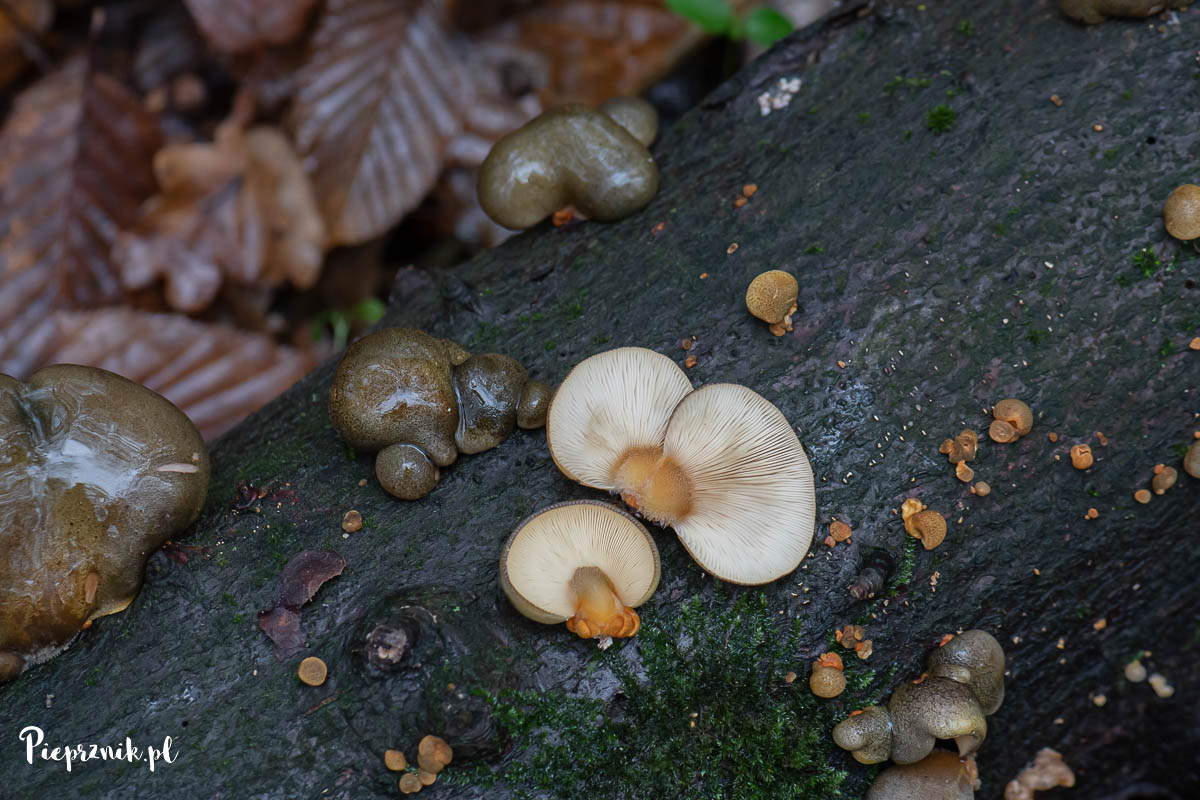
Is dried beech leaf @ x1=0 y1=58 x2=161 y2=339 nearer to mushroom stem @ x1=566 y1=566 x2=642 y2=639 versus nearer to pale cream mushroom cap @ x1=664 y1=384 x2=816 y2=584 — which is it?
mushroom stem @ x1=566 y1=566 x2=642 y2=639

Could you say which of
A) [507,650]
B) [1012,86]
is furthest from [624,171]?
[507,650]

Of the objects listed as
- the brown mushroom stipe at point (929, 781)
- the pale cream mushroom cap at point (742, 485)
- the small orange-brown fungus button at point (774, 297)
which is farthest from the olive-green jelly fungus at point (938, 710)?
the small orange-brown fungus button at point (774, 297)

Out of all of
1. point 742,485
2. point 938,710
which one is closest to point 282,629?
point 742,485

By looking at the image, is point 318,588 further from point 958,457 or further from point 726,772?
point 958,457

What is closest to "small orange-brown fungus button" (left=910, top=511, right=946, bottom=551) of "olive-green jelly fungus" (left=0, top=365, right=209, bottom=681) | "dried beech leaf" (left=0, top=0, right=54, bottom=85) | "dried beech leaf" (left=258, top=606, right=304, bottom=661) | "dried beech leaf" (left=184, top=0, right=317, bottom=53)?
"dried beech leaf" (left=258, top=606, right=304, bottom=661)

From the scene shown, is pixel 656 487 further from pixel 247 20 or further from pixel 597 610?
pixel 247 20
